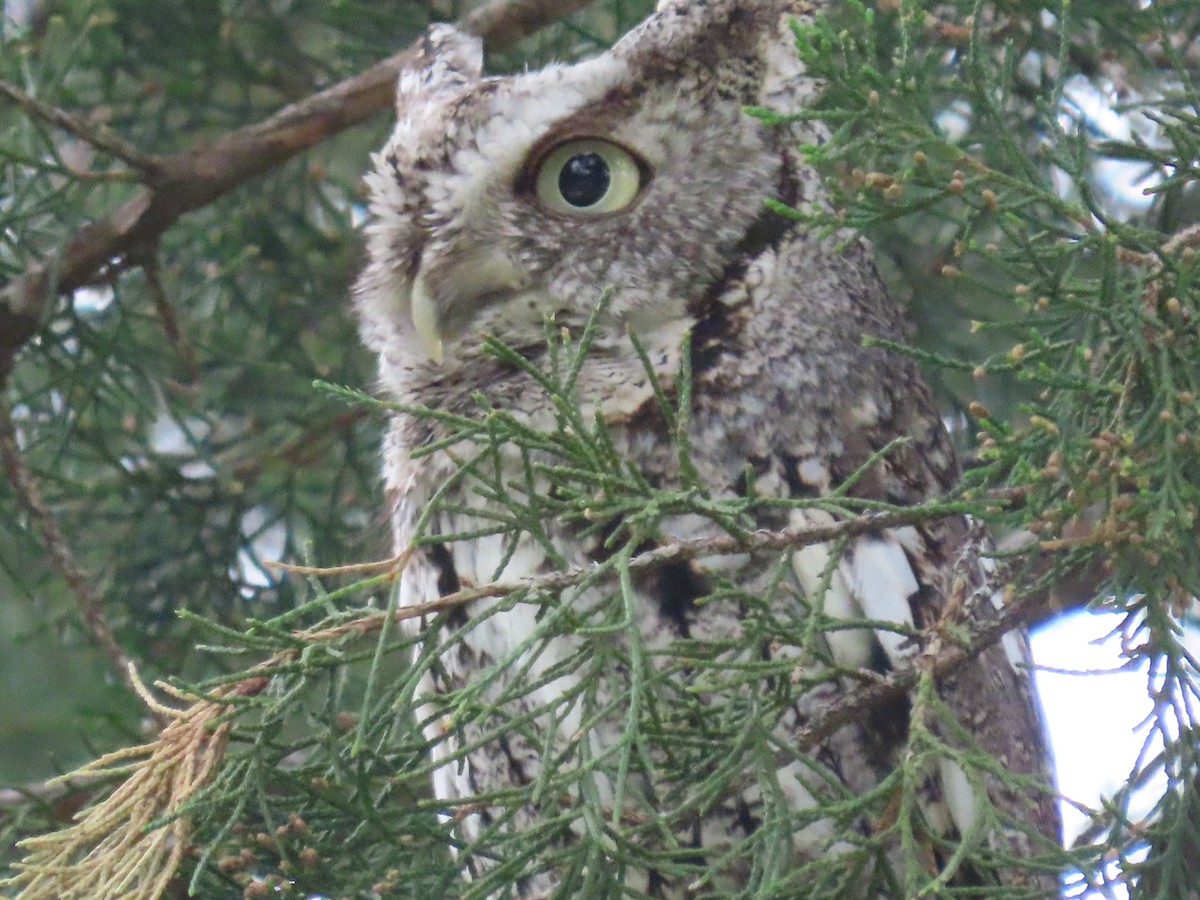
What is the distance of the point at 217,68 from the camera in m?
3.70

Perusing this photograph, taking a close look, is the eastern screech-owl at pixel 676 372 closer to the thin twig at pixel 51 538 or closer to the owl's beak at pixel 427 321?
the owl's beak at pixel 427 321

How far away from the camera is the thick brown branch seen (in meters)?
2.95

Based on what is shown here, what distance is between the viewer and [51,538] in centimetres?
274

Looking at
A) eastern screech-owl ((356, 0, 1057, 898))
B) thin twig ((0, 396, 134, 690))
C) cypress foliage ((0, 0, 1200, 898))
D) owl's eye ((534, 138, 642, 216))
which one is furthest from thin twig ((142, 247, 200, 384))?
owl's eye ((534, 138, 642, 216))

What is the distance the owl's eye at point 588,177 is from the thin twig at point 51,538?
3.73 ft

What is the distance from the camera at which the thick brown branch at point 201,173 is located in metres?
2.95

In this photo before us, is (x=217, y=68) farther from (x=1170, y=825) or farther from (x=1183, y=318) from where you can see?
(x=1170, y=825)

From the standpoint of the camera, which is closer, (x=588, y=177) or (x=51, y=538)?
(x=588, y=177)

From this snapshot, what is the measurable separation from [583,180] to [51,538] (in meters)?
1.22

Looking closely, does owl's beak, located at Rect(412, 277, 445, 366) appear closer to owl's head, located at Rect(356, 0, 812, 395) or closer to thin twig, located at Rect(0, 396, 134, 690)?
owl's head, located at Rect(356, 0, 812, 395)

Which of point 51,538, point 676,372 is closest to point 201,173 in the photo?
point 51,538

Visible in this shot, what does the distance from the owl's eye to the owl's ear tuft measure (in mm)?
304

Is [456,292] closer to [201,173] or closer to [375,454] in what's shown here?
[201,173]

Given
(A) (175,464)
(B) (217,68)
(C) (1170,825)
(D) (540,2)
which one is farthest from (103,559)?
(C) (1170,825)
